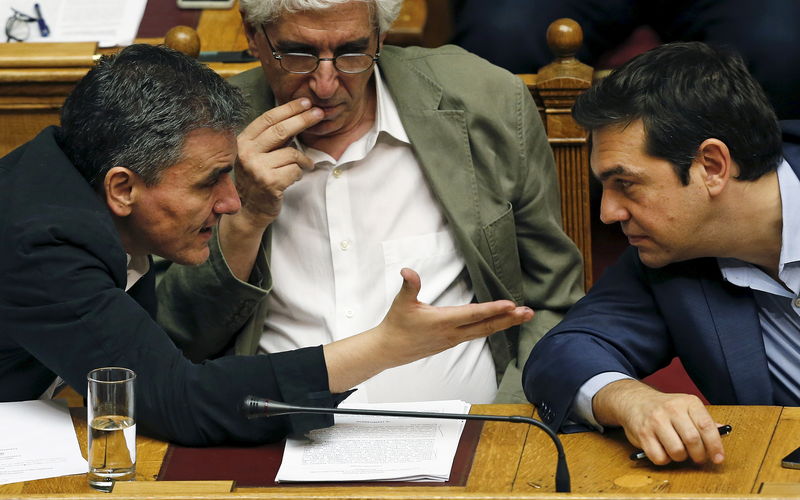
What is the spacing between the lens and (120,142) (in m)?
1.66

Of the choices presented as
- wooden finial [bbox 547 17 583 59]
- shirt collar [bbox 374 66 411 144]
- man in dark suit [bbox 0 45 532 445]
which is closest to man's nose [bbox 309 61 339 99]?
shirt collar [bbox 374 66 411 144]

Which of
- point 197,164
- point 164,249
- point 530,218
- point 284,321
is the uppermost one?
point 197,164

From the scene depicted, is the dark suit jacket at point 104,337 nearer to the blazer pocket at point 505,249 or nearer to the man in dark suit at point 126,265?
the man in dark suit at point 126,265

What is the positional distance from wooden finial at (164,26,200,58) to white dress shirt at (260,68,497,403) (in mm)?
325

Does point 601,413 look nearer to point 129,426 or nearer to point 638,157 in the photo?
point 638,157

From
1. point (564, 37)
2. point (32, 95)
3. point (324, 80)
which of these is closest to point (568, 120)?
point (564, 37)

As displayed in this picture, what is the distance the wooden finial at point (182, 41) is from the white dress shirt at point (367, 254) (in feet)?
1.07

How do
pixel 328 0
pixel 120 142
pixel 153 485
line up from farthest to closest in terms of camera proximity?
pixel 328 0
pixel 120 142
pixel 153 485

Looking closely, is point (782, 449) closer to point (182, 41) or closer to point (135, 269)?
point (135, 269)

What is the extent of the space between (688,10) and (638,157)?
3.35ft

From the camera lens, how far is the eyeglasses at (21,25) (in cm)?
253

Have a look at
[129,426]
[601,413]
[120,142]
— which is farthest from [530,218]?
[129,426]

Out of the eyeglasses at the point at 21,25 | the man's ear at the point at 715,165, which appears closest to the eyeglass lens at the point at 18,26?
the eyeglasses at the point at 21,25

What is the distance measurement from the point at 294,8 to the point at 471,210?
445 millimetres
